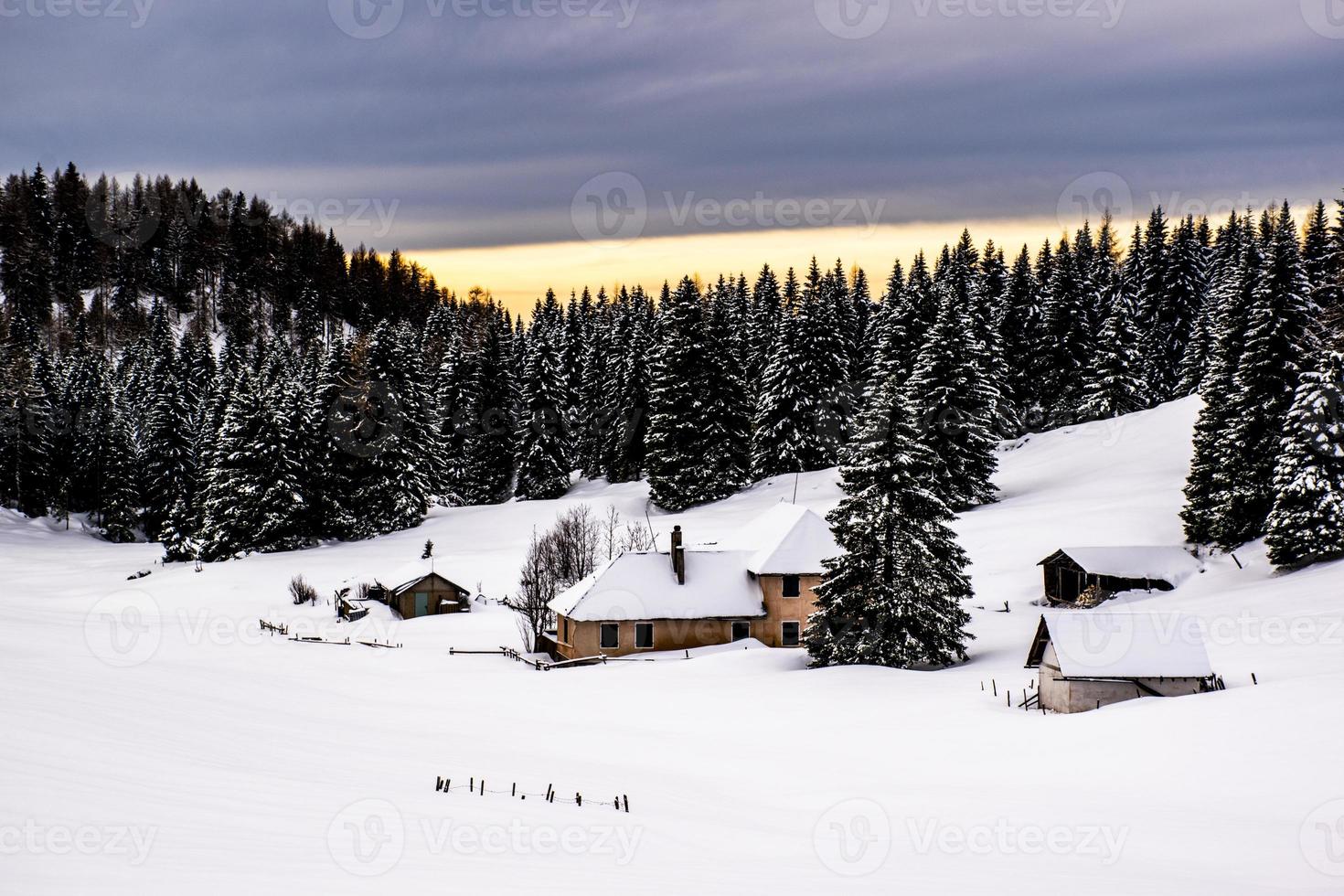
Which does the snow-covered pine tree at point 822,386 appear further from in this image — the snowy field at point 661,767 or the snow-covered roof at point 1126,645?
the snow-covered roof at point 1126,645

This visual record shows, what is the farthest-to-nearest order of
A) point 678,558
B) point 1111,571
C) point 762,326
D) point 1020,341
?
point 762,326, point 1020,341, point 1111,571, point 678,558

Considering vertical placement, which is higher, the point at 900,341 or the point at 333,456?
the point at 900,341

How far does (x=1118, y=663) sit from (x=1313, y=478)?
17974mm

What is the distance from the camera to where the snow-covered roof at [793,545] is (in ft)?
150

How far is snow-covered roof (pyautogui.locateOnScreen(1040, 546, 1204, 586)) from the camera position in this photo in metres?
46.4

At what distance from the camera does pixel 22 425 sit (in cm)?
8312

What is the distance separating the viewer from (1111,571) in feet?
152

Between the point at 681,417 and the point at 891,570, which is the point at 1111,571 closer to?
the point at 891,570

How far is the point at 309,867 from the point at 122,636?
32.3 m

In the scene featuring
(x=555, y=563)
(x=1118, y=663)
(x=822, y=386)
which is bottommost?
→ (x=1118, y=663)

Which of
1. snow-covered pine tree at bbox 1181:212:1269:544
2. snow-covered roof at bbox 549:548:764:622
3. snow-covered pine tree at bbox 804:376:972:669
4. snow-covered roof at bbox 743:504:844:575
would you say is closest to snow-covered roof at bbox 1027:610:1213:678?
snow-covered pine tree at bbox 804:376:972:669

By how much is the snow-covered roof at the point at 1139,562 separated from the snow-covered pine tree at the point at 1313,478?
4.73m

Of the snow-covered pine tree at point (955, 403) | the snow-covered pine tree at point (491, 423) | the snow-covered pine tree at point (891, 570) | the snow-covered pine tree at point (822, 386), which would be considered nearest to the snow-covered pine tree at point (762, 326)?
the snow-covered pine tree at point (822, 386)

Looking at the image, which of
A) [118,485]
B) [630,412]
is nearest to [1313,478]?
[630,412]
